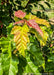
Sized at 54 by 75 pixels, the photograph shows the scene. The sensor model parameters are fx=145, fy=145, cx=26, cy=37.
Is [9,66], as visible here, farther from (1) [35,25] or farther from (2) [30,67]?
(1) [35,25]

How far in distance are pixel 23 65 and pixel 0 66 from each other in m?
0.16

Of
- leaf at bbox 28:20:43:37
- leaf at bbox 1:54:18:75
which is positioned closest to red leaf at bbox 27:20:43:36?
leaf at bbox 28:20:43:37

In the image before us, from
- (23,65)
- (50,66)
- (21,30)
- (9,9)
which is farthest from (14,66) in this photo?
(9,9)

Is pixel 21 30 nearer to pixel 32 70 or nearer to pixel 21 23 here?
pixel 21 23

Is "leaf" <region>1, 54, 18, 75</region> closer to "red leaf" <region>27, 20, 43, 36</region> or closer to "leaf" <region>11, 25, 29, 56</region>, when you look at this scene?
"leaf" <region>11, 25, 29, 56</region>

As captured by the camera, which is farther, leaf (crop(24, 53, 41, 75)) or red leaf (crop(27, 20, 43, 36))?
leaf (crop(24, 53, 41, 75))

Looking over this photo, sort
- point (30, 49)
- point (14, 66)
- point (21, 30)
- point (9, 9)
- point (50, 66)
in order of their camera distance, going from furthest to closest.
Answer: point (9, 9)
point (50, 66)
point (30, 49)
point (14, 66)
point (21, 30)

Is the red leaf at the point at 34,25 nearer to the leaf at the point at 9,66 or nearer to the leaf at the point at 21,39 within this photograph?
the leaf at the point at 21,39

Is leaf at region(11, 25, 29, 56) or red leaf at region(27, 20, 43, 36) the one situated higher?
red leaf at region(27, 20, 43, 36)

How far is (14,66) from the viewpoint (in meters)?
0.96

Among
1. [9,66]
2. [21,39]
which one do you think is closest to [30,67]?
[9,66]

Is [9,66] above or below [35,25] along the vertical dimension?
below

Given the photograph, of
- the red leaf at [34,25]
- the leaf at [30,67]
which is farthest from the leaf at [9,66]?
the red leaf at [34,25]

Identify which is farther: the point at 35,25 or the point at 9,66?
the point at 9,66
